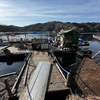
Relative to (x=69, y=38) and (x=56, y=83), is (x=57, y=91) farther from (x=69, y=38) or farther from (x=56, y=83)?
(x=69, y=38)

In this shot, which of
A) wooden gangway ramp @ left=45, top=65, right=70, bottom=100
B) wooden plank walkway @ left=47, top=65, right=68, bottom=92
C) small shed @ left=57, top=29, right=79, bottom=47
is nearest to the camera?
wooden gangway ramp @ left=45, top=65, right=70, bottom=100

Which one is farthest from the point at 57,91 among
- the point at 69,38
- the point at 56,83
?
the point at 69,38

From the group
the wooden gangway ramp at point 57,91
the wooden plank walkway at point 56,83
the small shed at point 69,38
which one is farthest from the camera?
the small shed at point 69,38

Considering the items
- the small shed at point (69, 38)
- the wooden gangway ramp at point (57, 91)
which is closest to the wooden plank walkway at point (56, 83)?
the wooden gangway ramp at point (57, 91)

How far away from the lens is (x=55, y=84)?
30.6 feet

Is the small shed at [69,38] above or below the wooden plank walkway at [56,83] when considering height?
above

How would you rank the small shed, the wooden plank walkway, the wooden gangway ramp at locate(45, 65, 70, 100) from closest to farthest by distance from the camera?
the wooden gangway ramp at locate(45, 65, 70, 100) → the wooden plank walkway → the small shed

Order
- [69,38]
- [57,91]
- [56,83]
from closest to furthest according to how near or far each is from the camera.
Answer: [57,91]
[56,83]
[69,38]

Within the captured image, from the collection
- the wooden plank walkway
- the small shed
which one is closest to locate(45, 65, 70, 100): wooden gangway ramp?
the wooden plank walkway

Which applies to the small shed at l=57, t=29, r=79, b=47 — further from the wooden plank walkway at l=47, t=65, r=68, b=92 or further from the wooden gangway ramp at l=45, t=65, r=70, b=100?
the wooden gangway ramp at l=45, t=65, r=70, b=100

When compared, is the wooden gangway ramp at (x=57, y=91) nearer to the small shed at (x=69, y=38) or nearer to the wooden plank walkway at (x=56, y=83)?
the wooden plank walkway at (x=56, y=83)

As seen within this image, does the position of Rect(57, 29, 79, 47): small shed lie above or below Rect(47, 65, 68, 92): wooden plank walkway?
above

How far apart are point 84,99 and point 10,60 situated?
16.0m

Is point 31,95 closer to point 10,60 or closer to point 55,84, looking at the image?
point 55,84
